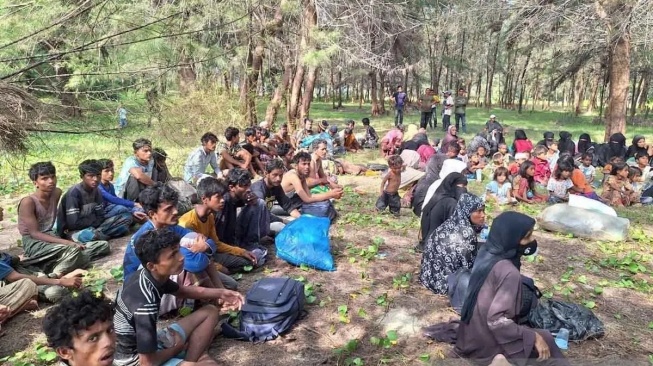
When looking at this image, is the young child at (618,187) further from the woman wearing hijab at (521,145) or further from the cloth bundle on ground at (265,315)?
the cloth bundle on ground at (265,315)

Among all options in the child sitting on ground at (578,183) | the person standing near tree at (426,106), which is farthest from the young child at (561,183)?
the person standing near tree at (426,106)

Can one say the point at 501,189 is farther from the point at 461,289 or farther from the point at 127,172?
the point at 127,172

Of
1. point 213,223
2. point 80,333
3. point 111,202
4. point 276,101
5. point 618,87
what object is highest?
point 618,87

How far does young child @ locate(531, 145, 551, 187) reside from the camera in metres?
8.95

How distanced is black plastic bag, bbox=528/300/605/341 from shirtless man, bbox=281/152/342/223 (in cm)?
282

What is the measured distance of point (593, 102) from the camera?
99.8 ft

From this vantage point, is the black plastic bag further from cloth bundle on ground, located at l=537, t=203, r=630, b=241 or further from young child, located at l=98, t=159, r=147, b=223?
young child, located at l=98, t=159, r=147, b=223

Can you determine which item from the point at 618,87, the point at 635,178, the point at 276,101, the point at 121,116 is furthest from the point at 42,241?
the point at 618,87

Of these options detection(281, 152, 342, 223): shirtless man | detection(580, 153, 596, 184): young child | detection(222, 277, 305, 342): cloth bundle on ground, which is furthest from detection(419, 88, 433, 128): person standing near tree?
detection(222, 277, 305, 342): cloth bundle on ground

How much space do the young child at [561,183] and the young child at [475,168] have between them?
5.58ft

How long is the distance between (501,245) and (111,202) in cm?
446

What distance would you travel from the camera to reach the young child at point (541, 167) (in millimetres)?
8953

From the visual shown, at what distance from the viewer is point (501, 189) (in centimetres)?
764

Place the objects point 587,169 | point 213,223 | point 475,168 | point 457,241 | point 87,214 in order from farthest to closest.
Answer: point 475,168, point 587,169, point 87,214, point 213,223, point 457,241
